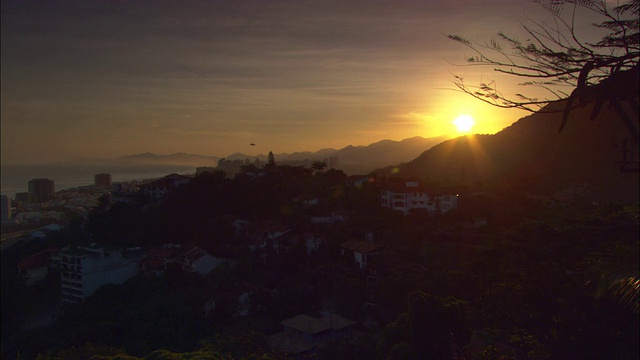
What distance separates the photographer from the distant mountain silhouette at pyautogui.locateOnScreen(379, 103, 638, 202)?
59.9 ft

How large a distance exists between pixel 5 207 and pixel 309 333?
→ 2455cm

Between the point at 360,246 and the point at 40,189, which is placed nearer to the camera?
the point at 360,246

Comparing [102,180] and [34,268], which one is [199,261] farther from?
[102,180]

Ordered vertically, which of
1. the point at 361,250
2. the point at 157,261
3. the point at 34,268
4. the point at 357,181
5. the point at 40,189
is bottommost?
the point at 34,268

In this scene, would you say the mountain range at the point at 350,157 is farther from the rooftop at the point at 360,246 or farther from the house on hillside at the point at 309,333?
the house on hillside at the point at 309,333

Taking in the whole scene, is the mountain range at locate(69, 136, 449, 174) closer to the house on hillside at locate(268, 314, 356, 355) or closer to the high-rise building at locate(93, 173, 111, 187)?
the high-rise building at locate(93, 173, 111, 187)

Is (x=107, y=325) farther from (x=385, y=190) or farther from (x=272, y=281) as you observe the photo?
(x=385, y=190)

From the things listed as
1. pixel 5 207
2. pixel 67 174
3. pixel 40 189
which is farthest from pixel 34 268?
pixel 67 174

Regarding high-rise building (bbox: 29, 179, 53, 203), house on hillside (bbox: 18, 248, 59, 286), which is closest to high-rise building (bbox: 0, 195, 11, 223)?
high-rise building (bbox: 29, 179, 53, 203)

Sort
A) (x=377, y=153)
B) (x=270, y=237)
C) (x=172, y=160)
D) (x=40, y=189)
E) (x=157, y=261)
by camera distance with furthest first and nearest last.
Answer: (x=377, y=153), (x=172, y=160), (x=40, y=189), (x=270, y=237), (x=157, y=261)

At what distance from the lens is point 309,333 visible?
9.58m

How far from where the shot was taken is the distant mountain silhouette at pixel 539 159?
18266 millimetres

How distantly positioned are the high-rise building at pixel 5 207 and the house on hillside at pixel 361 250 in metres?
20.7

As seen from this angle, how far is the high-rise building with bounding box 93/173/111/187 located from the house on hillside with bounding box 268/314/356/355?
99.0 feet
